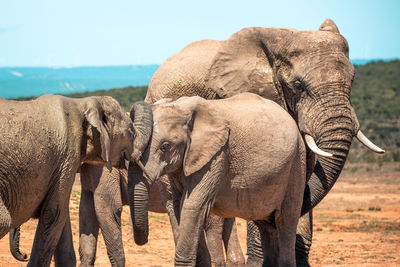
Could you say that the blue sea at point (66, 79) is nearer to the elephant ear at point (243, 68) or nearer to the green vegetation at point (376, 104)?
the green vegetation at point (376, 104)

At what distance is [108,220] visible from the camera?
26.2 ft

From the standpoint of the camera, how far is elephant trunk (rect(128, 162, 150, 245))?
19.8 feet

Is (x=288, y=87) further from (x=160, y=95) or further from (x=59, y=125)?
(x=59, y=125)

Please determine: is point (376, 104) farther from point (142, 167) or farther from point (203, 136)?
point (142, 167)

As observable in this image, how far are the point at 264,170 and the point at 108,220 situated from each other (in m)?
2.34

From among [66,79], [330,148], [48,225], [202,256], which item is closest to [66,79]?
[66,79]

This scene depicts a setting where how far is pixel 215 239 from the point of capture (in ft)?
26.6

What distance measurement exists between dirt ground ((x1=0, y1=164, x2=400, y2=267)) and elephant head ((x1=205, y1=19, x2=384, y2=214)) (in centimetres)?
339

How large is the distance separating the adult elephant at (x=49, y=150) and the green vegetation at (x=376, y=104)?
2461cm

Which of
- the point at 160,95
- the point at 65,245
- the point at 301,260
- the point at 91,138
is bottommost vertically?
the point at 301,260

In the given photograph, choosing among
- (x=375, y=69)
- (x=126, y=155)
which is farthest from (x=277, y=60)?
(x=375, y=69)

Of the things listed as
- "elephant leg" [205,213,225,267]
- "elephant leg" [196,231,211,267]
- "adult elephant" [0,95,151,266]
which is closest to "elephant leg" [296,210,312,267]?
"elephant leg" [205,213,225,267]

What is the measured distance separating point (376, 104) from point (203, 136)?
40961 millimetres

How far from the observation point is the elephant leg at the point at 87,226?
815 cm
